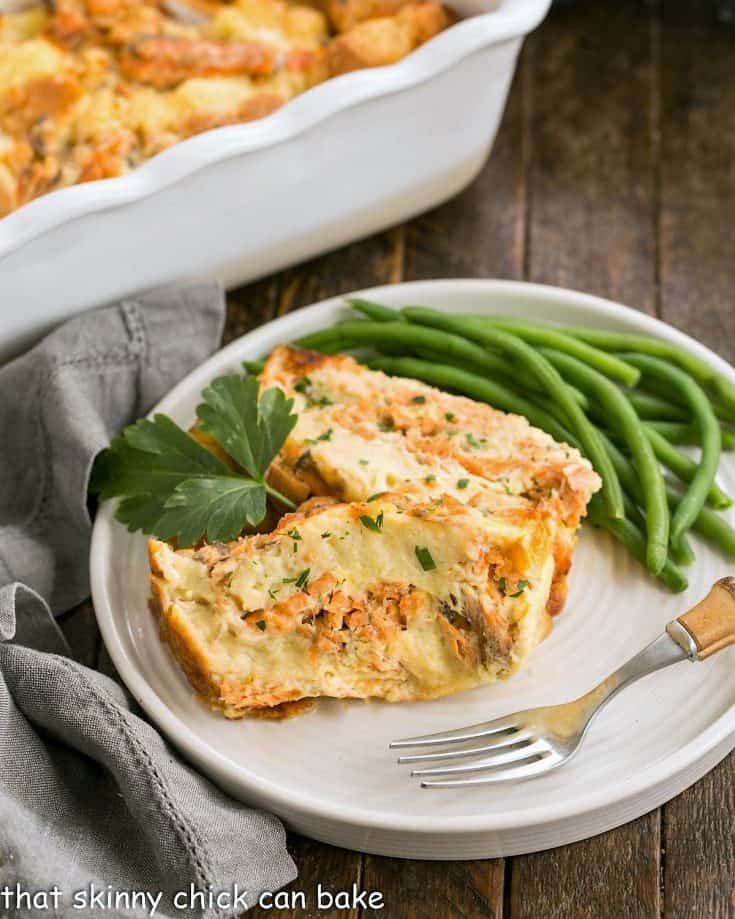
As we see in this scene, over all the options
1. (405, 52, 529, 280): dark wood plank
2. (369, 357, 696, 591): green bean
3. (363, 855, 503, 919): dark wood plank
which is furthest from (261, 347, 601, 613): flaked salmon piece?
(405, 52, 529, 280): dark wood plank

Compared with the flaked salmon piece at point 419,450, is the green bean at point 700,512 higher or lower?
lower

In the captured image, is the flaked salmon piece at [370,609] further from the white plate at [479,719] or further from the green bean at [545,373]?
the green bean at [545,373]

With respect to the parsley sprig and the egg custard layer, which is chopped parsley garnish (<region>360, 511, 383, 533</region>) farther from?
the parsley sprig

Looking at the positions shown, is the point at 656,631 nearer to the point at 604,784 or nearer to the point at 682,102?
the point at 604,784

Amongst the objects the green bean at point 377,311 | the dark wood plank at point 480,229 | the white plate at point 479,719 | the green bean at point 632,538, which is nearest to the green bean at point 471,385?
the green bean at point 377,311

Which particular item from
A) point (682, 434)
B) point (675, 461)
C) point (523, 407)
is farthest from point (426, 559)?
point (682, 434)

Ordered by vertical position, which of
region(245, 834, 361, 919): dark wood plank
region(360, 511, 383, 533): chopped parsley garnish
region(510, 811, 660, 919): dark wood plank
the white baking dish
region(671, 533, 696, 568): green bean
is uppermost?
the white baking dish
